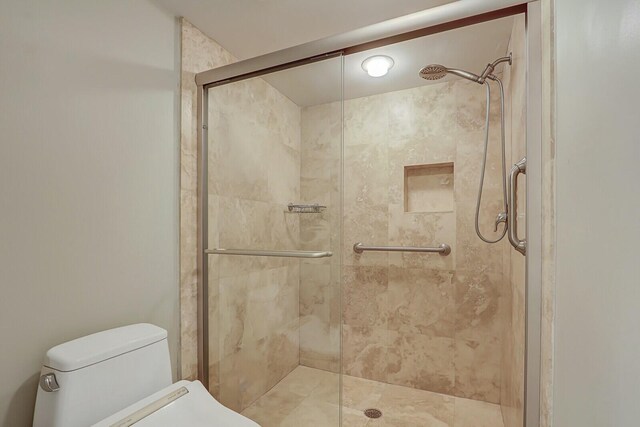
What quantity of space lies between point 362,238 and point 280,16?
1498 millimetres

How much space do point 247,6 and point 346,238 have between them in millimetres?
1579

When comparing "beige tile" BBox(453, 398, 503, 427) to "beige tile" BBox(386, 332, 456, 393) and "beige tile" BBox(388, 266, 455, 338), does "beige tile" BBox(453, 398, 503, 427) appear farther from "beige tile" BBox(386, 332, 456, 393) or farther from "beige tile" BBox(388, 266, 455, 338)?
"beige tile" BBox(388, 266, 455, 338)

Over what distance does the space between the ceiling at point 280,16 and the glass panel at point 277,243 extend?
12.2 inches

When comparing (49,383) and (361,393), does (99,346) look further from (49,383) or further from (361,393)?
(361,393)

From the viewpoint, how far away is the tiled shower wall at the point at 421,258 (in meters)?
1.97

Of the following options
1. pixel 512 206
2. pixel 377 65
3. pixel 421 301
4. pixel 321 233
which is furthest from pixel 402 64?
pixel 421 301

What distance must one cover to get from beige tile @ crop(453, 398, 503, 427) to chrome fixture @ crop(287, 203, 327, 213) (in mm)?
1505

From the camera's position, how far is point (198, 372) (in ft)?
5.23

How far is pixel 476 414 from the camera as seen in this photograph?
6.02 feet

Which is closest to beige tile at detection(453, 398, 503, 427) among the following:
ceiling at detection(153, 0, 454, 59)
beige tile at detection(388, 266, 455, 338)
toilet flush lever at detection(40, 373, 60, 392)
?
beige tile at detection(388, 266, 455, 338)

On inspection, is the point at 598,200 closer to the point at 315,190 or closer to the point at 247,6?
the point at 315,190

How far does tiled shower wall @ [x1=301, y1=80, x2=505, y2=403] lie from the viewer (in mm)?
1969

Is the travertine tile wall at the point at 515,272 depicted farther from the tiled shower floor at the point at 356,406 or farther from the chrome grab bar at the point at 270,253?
the chrome grab bar at the point at 270,253

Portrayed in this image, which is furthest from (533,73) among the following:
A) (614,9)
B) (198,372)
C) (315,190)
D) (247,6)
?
(198,372)
